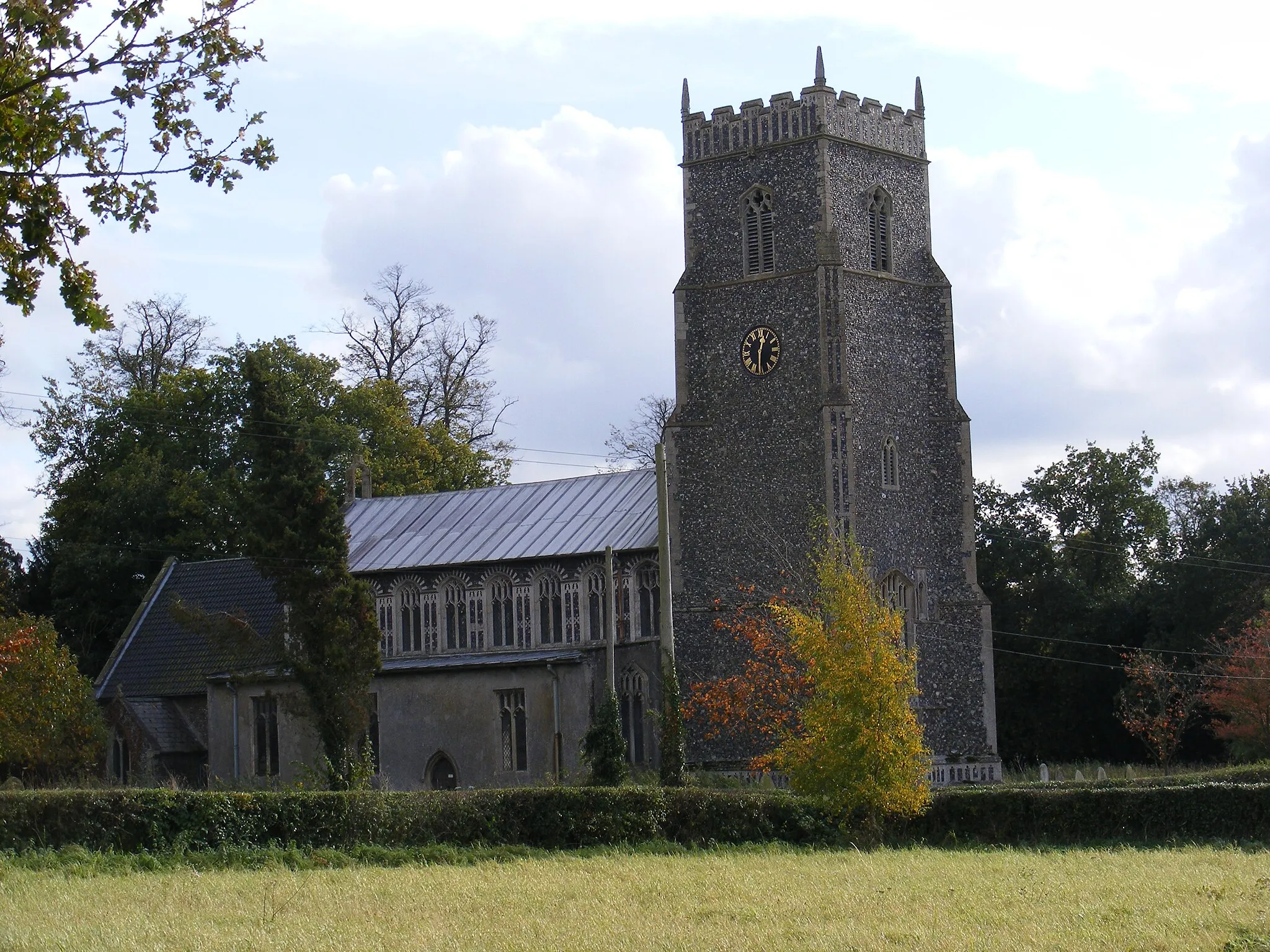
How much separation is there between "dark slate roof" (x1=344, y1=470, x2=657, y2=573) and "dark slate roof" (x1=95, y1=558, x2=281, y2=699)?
313cm

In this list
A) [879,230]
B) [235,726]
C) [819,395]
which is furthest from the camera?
[235,726]

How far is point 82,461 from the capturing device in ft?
193

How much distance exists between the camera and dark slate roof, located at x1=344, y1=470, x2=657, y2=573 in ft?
143

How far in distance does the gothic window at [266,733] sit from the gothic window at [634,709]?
9.35 metres

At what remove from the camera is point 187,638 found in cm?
4834

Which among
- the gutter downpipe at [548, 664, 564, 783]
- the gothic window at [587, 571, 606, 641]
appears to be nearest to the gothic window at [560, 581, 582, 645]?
the gothic window at [587, 571, 606, 641]

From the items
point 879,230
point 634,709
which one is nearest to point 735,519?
point 634,709

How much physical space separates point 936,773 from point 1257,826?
537 inches

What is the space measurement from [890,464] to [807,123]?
27.8 ft

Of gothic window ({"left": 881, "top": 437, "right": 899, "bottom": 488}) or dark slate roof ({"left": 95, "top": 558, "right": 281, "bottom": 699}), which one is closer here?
gothic window ({"left": 881, "top": 437, "right": 899, "bottom": 488})

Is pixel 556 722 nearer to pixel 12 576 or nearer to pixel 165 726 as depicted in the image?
pixel 165 726

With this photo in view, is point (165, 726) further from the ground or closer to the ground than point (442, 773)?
further from the ground

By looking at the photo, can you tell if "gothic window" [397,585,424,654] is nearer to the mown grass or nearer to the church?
the church

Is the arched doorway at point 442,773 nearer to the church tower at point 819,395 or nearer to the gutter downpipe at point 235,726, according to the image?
the gutter downpipe at point 235,726
